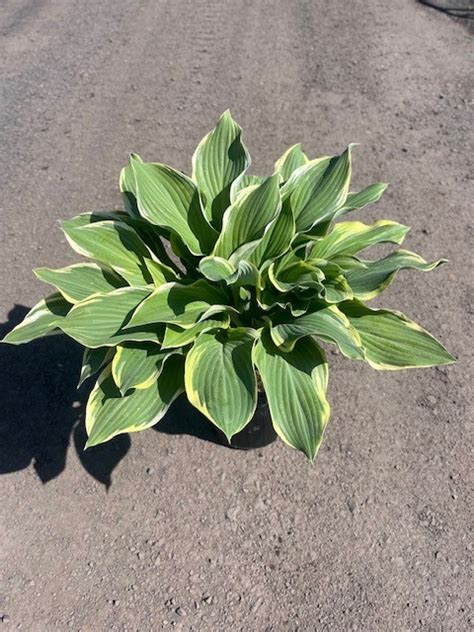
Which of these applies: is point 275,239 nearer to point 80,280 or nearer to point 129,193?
point 129,193

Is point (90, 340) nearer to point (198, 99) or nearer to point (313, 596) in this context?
point (313, 596)

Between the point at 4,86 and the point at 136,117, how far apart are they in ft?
4.29

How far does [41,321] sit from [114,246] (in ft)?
1.25

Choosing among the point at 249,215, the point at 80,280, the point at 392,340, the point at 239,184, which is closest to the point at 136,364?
the point at 80,280

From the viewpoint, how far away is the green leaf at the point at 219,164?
7.18 feet

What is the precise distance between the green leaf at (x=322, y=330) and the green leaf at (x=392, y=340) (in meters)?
0.11

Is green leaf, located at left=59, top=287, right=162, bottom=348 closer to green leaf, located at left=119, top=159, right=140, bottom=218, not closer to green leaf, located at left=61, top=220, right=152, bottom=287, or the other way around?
green leaf, located at left=61, top=220, right=152, bottom=287

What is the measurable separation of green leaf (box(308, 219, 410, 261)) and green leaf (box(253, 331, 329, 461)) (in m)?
0.41

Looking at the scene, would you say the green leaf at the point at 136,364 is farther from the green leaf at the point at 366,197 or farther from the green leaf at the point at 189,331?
the green leaf at the point at 366,197

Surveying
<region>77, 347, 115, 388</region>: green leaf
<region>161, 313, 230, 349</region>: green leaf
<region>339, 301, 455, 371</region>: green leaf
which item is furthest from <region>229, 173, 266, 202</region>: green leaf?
<region>77, 347, 115, 388</region>: green leaf

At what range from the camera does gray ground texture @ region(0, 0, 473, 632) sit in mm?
2252

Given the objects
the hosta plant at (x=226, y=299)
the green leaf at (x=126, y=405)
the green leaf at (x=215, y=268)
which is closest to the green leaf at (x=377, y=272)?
the hosta plant at (x=226, y=299)

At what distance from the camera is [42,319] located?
2072mm

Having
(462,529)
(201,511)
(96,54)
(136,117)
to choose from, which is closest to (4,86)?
(96,54)
